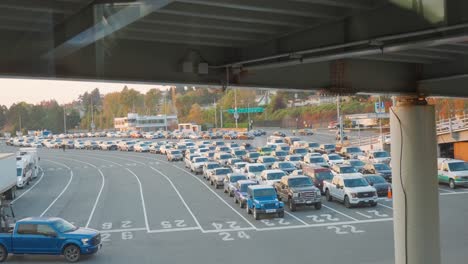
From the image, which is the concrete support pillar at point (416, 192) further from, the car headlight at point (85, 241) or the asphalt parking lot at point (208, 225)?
the car headlight at point (85, 241)

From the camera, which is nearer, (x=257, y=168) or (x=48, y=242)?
(x=48, y=242)

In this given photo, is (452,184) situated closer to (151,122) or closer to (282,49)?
(282,49)

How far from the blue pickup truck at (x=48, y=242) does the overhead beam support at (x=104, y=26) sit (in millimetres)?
8059

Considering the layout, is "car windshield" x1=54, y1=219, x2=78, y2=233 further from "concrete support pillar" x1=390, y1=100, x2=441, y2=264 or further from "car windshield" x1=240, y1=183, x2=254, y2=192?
"car windshield" x1=240, y1=183, x2=254, y2=192

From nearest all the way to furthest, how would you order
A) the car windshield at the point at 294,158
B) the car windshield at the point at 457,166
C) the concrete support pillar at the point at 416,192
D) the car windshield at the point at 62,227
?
the concrete support pillar at the point at 416,192 → the car windshield at the point at 62,227 → the car windshield at the point at 457,166 → the car windshield at the point at 294,158

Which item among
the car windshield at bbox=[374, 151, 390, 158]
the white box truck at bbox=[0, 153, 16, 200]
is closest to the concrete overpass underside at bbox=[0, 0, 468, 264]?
the white box truck at bbox=[0, 153, 16, 200]

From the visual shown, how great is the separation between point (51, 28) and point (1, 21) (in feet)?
2.45

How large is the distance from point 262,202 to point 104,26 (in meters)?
14.1

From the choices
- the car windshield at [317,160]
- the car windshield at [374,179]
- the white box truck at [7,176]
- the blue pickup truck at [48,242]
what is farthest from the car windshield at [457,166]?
the white box truck at [7,176]

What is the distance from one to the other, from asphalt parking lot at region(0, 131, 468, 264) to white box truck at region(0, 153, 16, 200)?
0.79 metres

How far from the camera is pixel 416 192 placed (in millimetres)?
11438

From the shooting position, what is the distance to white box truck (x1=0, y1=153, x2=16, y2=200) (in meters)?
26.6

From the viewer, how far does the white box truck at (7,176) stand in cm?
2659

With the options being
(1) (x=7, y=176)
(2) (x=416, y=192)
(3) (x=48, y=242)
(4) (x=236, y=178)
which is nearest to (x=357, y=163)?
(4) (x=236, y=178)
